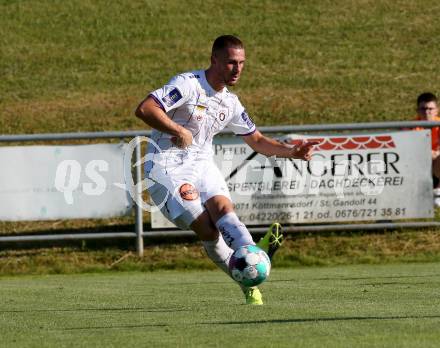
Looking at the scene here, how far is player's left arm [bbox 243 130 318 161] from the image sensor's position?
8.27 m

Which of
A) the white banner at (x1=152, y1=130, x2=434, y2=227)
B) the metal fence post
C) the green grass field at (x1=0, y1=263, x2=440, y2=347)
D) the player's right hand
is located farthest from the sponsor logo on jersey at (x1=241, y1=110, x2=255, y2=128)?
the metal fence post

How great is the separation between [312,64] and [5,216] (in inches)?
486

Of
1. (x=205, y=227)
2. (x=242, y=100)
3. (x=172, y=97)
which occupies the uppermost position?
(x=172, y=97)

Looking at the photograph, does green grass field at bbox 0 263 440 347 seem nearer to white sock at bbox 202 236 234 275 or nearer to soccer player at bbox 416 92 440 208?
white sock at bbox 202 236 234 275

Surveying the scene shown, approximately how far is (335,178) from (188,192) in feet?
20.3

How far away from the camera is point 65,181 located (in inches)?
551

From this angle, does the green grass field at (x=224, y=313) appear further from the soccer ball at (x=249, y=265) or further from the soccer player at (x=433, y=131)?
the soccer player at (x=433, y=131)

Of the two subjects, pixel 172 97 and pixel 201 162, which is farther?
pixel 201 162

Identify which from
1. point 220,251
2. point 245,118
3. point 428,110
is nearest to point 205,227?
point 220,251

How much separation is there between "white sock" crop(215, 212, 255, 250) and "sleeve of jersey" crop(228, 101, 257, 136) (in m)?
1.00

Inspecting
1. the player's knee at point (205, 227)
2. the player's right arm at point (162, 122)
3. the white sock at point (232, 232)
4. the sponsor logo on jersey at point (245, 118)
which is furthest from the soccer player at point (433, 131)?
the player's right arm at point (162, 122)

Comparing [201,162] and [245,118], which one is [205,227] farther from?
[245,118]

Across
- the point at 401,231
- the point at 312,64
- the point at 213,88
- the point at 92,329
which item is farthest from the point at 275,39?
the point at 92,329

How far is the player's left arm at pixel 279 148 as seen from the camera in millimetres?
8266
